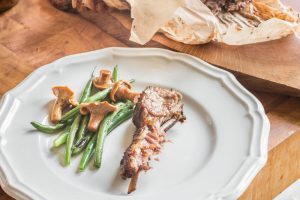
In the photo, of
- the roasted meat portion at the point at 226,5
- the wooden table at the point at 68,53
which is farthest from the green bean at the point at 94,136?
the roasted meat portion at the point at 226,5

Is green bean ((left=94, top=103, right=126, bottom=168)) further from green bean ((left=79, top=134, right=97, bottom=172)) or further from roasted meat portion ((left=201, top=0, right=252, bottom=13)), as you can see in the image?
roasted meat portion ((left=201, top=0, right=252, bottom=13))

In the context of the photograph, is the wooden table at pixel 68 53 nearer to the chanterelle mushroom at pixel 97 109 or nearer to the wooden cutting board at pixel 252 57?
the wooden cutting board at pixel 252 57

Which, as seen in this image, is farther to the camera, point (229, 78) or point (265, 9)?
point (265, 9)

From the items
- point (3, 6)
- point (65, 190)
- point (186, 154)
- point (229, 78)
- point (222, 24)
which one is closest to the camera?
point (65, 190)

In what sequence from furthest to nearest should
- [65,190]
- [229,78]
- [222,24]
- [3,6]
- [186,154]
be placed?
[3,6]
[222,24]
[229,78]
[186,154]
[65,190]

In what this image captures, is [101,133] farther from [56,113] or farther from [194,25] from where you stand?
[194,25]

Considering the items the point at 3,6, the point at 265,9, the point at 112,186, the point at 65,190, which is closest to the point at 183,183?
the point at 112,186

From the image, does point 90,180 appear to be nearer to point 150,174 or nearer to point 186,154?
point 150,174
